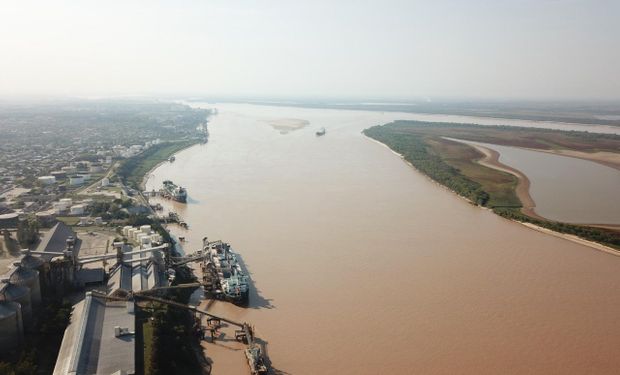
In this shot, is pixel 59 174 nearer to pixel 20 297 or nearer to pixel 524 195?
pixel 20 297

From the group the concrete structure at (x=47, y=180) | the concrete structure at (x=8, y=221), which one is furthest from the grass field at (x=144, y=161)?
the concrete structure at (x=8, y=221)

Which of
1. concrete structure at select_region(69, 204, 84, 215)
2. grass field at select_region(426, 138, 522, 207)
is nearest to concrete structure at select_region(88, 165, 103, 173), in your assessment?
concrete structure at select_region(69, 204, 84, 215)

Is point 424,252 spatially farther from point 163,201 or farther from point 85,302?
point 163,201

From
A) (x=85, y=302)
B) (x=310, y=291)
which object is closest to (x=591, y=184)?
(x=310, y=291)

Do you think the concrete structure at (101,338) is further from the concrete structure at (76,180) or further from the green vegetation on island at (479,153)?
the green vegetation on island at (479,153)

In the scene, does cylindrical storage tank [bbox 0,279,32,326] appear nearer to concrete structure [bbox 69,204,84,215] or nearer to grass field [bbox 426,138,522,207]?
concrete structure [bbox 69,204,84,215]

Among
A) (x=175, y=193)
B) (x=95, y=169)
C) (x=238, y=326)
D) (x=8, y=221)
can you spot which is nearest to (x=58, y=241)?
(x=8, y=221)
